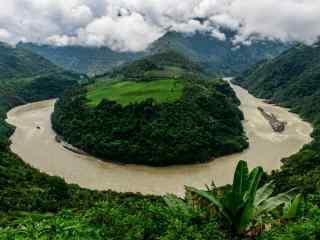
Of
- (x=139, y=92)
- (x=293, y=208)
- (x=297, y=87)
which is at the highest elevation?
(x=297, y=87)

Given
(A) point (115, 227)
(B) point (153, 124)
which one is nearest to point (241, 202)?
(A) point (115, 227)

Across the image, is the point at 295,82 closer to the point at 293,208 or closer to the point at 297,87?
the point at 297,87

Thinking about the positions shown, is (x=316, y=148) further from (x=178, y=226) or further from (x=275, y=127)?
(x=178, y=226)

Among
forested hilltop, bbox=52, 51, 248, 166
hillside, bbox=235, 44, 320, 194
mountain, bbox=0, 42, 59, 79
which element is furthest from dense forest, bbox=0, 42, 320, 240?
mountain, bbox=0, 42, 59, 79

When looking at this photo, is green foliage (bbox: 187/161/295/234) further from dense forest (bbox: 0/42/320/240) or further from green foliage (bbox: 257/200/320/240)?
green foliage (bbox: 257/200/320/240)

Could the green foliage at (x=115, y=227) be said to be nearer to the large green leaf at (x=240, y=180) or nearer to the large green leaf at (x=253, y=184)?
the large green leaf at (x=240, y=180)

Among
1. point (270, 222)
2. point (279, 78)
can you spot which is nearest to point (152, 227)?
point (270, 222)
